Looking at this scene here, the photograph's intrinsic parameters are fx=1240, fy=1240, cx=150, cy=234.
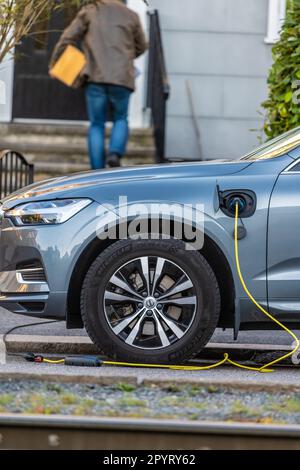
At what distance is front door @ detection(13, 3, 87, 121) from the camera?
15008 mm

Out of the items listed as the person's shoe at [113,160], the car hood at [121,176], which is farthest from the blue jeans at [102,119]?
the car hood at [121,176]

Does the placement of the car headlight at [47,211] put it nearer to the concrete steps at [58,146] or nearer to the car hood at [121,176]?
the car hood at [121,176]

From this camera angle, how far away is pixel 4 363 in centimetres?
713

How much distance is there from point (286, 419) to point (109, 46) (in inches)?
308

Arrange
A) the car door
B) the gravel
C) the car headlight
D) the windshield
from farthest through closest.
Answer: the windshield < the car headlight < the car door < the gravel

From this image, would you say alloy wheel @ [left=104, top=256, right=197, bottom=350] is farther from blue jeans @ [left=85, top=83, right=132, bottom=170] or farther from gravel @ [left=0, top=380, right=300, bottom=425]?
blue jeans @ [left=85, top=83, right=132, bottom=170]

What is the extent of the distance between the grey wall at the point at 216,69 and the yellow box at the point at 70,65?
2.36 m

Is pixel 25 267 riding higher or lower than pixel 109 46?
lower

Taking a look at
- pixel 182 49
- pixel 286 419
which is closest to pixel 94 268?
pixel 286 419

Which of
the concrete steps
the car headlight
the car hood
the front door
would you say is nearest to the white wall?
the concrete steps

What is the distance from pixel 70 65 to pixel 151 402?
745 centimetres

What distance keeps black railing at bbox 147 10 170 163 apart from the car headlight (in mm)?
6799
